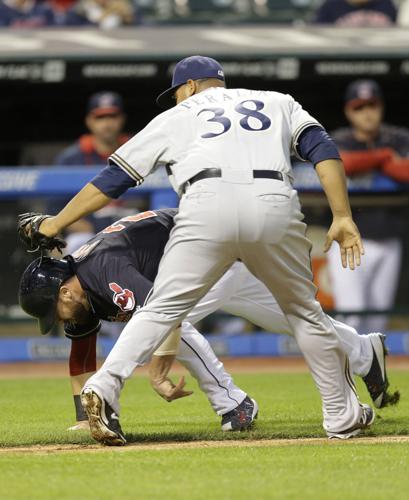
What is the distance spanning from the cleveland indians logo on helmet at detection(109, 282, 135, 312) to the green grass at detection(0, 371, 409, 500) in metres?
0.58

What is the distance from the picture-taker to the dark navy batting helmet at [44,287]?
217 inches

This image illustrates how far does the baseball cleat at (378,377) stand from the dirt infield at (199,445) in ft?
2.12

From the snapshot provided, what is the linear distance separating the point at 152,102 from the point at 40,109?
121 centimetres

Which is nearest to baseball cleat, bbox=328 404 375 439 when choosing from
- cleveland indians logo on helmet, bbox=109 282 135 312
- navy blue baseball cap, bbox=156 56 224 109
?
cleveland indians logo on helmet, bbox=109 282 135 312

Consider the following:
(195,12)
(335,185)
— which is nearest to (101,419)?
(335,185)

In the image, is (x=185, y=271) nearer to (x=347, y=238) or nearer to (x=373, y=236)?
(x=347, y=238)

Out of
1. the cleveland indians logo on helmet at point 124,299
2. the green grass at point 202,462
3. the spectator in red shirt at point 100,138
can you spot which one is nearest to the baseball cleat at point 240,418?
the green grass at point 202,462

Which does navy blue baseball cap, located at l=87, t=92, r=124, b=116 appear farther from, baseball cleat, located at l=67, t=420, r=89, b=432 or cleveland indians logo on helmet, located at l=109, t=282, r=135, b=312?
cleveland indians logo on helmet, located at l=109, t=282, r=135, b=312

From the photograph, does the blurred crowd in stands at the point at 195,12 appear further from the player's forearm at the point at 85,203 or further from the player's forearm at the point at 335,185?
the player's forearm at the point at 85,203

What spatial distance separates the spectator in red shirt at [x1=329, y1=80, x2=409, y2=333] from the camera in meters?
10.4

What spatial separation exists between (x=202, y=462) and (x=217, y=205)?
1009mm

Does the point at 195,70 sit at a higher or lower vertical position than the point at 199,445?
higher

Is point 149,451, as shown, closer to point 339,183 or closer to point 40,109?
point 339,183

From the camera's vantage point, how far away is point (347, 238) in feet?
16.0
